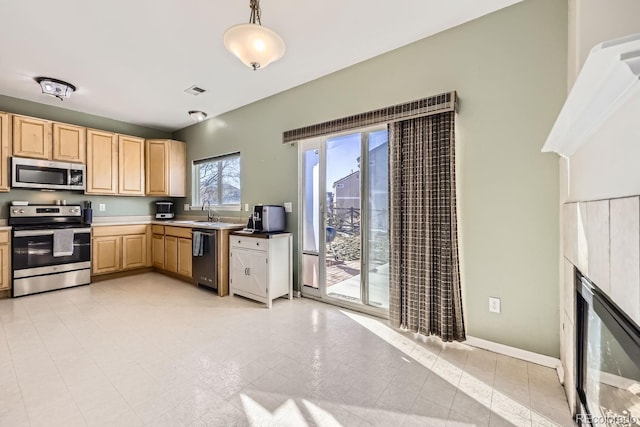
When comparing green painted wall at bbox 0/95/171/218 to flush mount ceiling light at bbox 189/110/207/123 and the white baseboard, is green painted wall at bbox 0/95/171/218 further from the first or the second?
the white baseboard

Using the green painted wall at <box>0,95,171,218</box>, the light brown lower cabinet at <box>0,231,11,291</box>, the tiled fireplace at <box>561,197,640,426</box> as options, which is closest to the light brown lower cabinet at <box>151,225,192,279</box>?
the green painted wall at <box>0,95,171,218</box>

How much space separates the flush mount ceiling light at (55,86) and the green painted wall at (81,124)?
1.03 m

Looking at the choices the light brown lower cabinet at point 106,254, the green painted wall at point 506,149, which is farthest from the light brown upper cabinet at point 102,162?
Answer: the green painted wall at point 506,149

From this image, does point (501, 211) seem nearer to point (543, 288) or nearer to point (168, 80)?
point (543, 288)

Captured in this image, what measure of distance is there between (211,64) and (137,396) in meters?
3.01

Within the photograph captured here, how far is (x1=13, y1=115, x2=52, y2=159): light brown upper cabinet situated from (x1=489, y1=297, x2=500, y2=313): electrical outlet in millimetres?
5708

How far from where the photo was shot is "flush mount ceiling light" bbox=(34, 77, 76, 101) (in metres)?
3.27

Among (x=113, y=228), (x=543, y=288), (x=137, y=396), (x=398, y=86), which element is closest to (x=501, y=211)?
(x=543, y=288)

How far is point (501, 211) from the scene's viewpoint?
2.17 metres

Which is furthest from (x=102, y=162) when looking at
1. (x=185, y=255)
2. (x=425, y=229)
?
(x=425, y=229)

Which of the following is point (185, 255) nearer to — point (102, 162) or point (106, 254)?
point (106, 254)

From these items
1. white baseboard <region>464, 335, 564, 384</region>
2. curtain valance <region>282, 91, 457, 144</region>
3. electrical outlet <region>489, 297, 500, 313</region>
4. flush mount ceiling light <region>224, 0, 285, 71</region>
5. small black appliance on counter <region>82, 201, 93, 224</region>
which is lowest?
white baseboard <region>464, 335, 564, 384</region>

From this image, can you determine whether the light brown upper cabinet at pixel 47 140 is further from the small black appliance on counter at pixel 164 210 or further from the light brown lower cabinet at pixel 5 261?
the small black appliance on counter at pixel 164 210

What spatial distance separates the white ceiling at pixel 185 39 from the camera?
213cm
